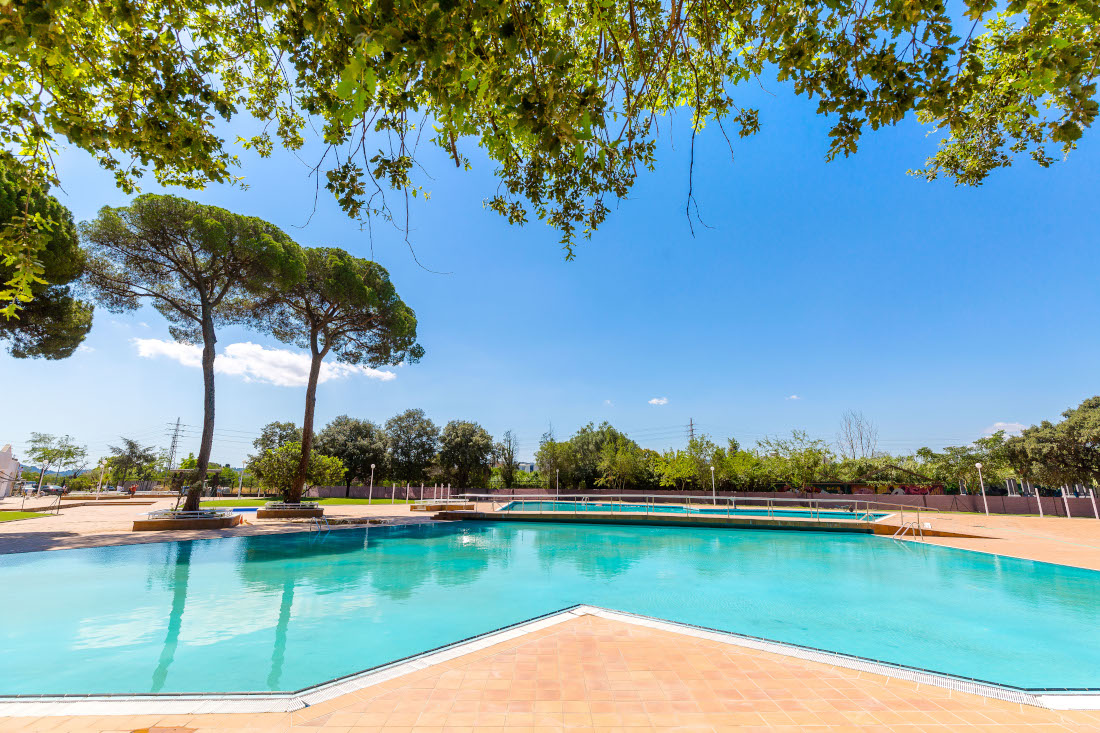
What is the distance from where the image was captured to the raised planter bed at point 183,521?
1208 cm

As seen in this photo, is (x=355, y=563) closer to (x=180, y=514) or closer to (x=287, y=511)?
(x=180, y=514)

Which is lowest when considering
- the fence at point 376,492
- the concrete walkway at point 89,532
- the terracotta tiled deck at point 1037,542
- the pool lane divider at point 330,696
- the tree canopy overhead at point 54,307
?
the fence at point 376,492

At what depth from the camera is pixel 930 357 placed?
27.0 metres

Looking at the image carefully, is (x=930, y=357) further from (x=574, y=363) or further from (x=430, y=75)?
(x=430, y=75)

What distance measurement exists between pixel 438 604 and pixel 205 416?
1133 centimetres

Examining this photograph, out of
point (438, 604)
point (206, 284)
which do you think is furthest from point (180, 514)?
point (438, 604)

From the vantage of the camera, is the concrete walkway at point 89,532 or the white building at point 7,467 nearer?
the concrete walkway at point 89,532

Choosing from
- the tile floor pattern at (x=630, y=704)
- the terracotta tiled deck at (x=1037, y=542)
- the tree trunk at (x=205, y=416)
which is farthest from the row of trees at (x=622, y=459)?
the tile floor pattern at (x=630, y=704)

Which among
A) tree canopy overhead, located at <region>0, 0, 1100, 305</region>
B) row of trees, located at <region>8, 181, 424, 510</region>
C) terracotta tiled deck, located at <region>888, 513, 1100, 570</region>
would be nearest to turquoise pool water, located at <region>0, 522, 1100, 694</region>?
terracotta tiled deck, located at <region>888, 513, 1100, 570</region>

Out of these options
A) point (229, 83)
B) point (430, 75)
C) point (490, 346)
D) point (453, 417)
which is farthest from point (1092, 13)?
point (453, 417)

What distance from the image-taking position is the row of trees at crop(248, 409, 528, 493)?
3600 cm

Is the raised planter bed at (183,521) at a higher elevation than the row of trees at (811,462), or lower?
lower

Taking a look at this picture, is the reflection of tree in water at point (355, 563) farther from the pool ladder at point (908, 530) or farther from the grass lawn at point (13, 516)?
the pool ladder at point (908, 530)

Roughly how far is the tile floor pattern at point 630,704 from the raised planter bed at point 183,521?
40.5ft
